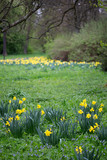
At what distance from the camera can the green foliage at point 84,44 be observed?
44.6 ft

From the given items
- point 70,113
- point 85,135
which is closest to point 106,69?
point 70,113

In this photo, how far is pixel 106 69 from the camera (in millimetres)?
9961

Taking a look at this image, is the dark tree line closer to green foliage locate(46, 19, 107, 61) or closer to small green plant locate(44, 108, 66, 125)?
small green plant locate(44, 108, 66, 125)

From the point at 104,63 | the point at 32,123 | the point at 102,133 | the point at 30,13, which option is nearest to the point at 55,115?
the point at 32,123

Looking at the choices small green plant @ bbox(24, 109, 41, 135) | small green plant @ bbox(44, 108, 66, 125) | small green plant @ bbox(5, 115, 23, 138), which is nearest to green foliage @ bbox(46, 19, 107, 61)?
A: small green plant @ bbox(44, 108, 66, 125)

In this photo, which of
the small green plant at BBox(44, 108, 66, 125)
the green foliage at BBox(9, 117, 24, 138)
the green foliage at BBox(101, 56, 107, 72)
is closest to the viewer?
the green foliage at BBox(9, 117, 24, 138)

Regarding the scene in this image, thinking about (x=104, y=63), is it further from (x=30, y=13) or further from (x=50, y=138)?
(x=50, y=138)

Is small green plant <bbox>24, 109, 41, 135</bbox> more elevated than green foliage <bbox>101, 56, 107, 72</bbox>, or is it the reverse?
green foliage <bbox>101, 56, 107, 72</bbox>

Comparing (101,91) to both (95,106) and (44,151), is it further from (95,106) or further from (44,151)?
(44,151)

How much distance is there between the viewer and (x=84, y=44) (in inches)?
587

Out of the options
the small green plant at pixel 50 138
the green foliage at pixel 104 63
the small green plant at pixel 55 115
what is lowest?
the small green plant at pixel 50 138

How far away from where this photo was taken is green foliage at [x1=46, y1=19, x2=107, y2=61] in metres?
13.6

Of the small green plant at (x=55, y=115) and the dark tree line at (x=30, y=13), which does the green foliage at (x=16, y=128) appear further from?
the dark tree line at (x=30, y=13)

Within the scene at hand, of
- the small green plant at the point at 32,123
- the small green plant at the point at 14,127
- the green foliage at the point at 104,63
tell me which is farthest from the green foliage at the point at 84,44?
the small green plant at the point at 14,127
